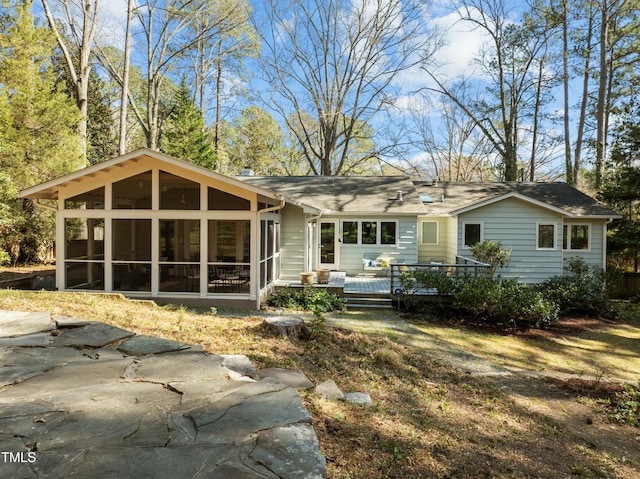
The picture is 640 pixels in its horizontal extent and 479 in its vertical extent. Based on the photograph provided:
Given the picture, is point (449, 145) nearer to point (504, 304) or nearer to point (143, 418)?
point (504, 304)

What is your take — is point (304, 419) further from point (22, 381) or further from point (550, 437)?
point (550, 437)

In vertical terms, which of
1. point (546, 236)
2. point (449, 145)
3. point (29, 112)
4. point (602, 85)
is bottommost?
point (546, 236)

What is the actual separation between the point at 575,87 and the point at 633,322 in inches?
690

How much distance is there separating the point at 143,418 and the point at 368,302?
982 centimetres

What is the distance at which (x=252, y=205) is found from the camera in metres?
9.92

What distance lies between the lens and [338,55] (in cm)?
2462

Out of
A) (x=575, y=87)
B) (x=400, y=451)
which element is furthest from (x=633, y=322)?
(x=575, y=87)

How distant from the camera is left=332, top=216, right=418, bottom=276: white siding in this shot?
50.2ft

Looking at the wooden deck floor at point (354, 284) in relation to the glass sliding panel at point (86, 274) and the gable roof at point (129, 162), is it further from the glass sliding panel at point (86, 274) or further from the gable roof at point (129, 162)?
the glass sliding panel at point (86, 274)

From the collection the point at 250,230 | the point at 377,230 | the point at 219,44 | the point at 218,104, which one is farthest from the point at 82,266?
the point at 218,104

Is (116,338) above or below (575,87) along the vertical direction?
below

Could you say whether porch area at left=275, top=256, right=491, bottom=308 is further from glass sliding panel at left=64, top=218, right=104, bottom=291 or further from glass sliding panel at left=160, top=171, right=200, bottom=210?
glass sliding panel at left=64, top=218, right=104, bottom=291

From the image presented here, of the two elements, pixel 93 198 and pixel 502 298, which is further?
pixel 93 198

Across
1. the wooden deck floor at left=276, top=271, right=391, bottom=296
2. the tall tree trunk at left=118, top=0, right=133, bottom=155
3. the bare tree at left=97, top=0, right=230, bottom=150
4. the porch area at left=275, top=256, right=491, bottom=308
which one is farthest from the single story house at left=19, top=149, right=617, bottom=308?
the bare tree at left=97, top=0, right=230, bottom=150
